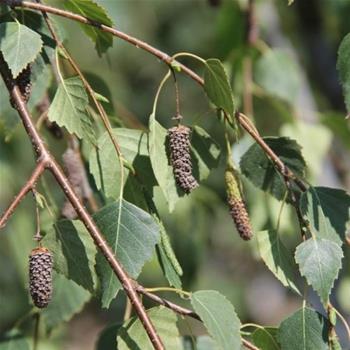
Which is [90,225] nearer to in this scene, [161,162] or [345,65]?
[161,162]

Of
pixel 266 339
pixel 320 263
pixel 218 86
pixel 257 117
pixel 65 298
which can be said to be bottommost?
pixel 257 117

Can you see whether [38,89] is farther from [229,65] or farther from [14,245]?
[14,245]

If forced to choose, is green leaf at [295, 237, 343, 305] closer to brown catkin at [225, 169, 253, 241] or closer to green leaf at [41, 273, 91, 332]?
brown catkin at [225, 169, 253, 241]

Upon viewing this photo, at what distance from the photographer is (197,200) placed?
198 centimetres

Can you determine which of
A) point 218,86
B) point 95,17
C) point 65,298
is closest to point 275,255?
point 218,86

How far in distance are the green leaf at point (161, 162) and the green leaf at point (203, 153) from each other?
0.19 ft

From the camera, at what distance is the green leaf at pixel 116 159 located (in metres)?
1.04

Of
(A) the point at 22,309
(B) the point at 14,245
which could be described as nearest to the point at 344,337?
(B) the point at 14,245

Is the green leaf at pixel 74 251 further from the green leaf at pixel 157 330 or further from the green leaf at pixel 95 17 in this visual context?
the green leaf at pixel 95 17

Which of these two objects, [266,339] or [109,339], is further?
[109,339]

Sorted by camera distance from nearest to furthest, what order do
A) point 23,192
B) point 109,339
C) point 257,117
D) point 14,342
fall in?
1. point 23,192
2. point 109,339
3. point 14,342
4. point 257,117

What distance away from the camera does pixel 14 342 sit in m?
1.30

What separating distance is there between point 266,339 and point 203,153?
218 mm

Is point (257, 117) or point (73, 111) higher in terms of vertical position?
point (73, 111)
